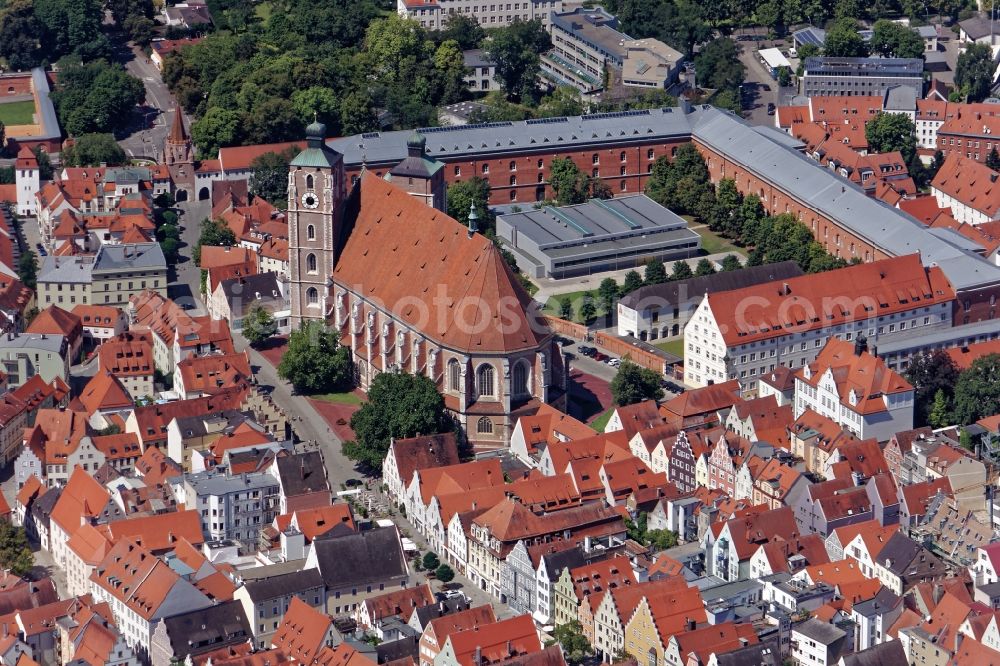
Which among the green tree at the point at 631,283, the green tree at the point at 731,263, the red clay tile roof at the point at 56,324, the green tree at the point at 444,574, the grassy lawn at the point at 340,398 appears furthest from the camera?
the green tree at the point at 731,263

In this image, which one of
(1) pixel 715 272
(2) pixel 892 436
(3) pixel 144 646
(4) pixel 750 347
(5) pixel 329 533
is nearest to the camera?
(3) pixel 144 646

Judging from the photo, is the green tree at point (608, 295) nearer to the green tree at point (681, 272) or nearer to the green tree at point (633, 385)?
the green tree at point (681, 272)

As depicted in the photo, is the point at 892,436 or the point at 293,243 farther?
the point at 293,243

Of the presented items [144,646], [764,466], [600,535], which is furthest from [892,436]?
[144,646]

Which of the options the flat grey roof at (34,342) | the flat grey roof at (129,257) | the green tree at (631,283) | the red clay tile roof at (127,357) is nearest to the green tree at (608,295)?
the green tree at (631,283)

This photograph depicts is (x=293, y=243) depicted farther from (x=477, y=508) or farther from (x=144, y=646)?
(x=144, y=646)

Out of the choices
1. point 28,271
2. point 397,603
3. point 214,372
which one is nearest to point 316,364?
point 214,372
